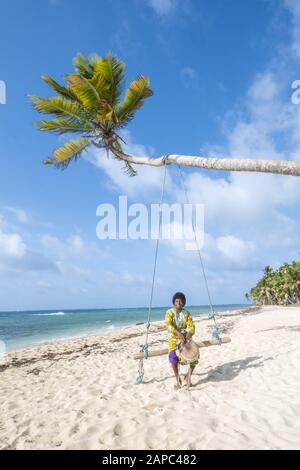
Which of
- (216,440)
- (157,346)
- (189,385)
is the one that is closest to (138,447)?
(216,440)

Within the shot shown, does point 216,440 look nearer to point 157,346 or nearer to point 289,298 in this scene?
point 157,346

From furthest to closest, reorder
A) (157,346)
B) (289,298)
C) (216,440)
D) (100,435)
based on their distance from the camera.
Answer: (289,298)
(157,346)
(100,435)
(216,440)

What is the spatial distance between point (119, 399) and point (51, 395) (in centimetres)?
158

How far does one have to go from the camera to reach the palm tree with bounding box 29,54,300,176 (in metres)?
8.51

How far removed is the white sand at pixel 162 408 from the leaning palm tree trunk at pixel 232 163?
134 inches

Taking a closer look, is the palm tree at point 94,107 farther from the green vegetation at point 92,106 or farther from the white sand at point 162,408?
the white sand at point 162,408

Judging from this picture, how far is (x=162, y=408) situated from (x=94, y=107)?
7557 mm

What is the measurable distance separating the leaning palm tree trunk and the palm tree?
0.14 feet

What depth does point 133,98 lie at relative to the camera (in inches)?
356

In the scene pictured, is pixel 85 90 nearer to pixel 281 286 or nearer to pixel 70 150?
pixel 70 150

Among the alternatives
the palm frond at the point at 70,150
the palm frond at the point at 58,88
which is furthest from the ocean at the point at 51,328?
the palm frond at the point at 58,88

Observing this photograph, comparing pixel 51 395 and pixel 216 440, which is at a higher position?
pixel 216 440

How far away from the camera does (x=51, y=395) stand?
6145mm
